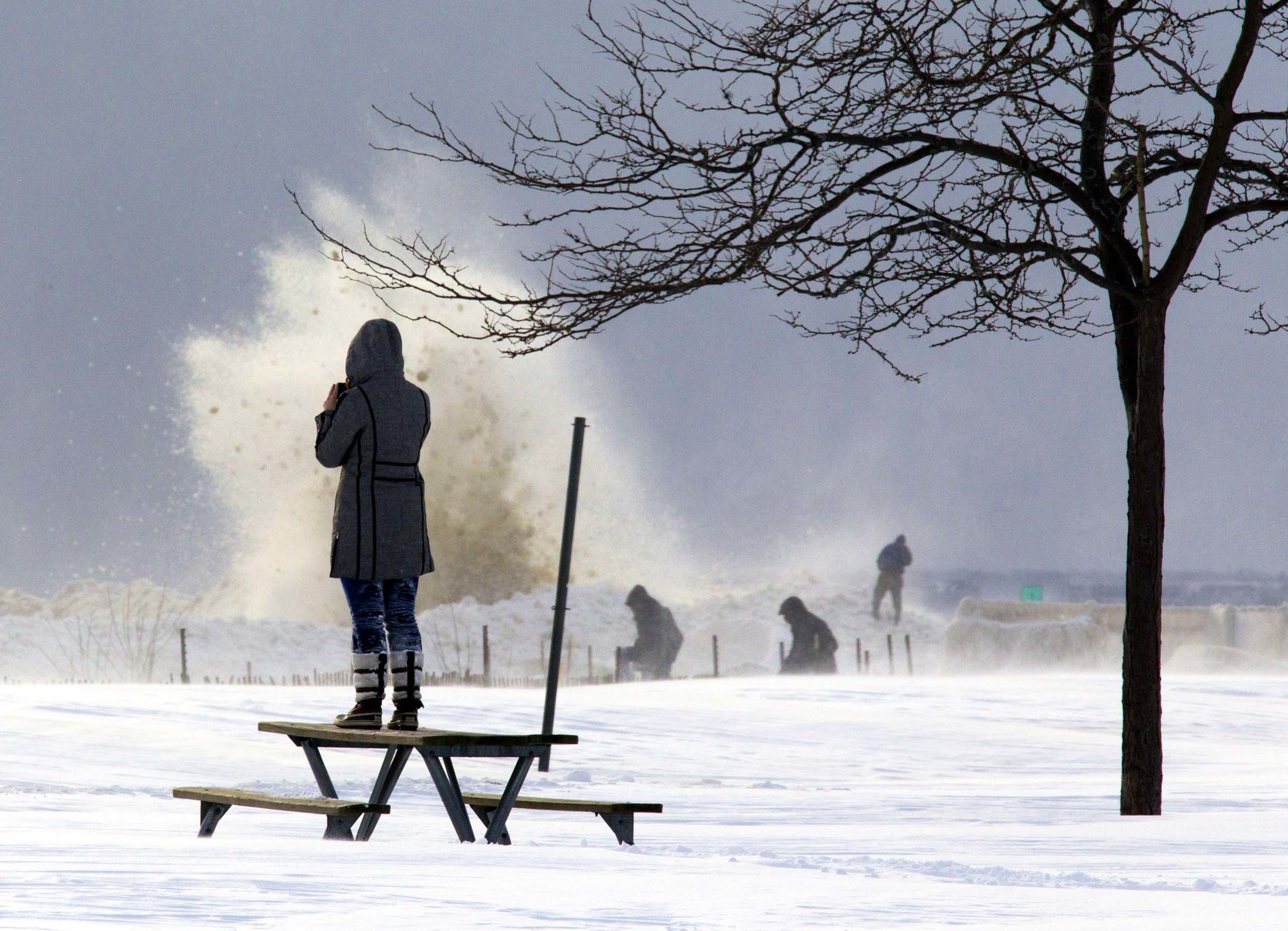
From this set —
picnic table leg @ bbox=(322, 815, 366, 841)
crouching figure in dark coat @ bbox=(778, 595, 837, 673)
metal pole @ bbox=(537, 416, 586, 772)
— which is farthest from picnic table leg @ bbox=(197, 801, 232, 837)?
crouching figure in dark coat @ bbox=(778, 595, 837, 673)

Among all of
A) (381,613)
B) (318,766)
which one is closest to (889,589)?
(318,766)

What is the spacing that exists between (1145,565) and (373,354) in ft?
15.9

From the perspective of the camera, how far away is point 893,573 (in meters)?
39.5

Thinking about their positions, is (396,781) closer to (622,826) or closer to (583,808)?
(583,808)

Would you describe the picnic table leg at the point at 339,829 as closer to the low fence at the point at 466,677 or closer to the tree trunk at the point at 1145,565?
the tree trunk at the point at 1145,565

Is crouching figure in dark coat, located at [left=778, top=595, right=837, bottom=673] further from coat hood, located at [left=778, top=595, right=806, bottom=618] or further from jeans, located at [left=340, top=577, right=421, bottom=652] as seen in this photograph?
jeans, located at [left=340, top=577, right=421, bottom=652]

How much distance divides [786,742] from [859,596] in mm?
31002

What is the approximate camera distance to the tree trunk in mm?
8695

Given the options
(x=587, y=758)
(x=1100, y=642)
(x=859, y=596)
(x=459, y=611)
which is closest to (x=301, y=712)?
(x=587, y=758)

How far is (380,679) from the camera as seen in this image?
6.86 m

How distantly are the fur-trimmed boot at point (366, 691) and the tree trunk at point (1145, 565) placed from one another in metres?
4.56

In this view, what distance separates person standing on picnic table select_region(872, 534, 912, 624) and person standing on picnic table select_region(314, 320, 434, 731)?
30.7m

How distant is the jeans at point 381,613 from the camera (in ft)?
22.1

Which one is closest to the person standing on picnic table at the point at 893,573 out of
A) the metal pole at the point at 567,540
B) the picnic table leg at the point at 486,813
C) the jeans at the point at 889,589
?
the jeans at the point at 889,589
